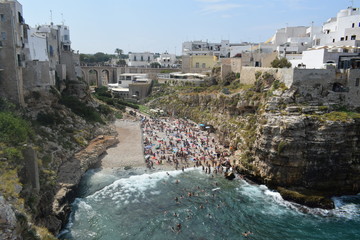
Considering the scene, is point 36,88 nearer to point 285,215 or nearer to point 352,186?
point 285,215

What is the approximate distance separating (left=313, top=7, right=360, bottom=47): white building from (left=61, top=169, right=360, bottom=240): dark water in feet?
85.2

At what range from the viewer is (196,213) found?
81.4 ft

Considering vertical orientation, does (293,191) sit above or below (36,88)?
below

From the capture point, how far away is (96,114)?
4462 cm

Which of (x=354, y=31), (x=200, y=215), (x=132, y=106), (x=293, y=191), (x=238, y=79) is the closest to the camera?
(x=200, y=215)

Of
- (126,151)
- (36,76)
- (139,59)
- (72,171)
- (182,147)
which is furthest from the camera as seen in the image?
(139,59)

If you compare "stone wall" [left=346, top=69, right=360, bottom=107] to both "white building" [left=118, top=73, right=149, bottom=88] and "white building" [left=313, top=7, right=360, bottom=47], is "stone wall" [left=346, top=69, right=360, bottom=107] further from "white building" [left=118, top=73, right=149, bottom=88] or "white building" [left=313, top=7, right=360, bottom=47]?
"white building" [left=118, top=73, right=149, bottom=88]

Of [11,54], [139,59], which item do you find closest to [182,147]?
[11,54]

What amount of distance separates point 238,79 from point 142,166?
82.9 feet

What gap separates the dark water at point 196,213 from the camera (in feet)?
72.4

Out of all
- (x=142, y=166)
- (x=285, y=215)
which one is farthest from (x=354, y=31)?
(x=142, y=166)

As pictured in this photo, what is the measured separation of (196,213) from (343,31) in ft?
123

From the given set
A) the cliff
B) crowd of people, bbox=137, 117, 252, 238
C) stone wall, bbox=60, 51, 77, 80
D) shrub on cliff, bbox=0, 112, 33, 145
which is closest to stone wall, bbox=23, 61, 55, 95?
the cliff

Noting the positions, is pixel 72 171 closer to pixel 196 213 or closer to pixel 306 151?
pixel 196 213
